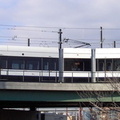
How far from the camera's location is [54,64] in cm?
3609

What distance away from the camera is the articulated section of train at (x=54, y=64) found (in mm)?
34719

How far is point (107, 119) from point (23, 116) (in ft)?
119

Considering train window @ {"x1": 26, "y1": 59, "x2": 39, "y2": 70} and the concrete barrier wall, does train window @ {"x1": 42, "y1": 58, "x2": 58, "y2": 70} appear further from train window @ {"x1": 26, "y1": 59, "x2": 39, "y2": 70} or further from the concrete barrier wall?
the concrete barrier wall

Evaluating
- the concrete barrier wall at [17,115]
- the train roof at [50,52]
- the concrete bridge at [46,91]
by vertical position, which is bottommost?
the concrete barrier wall at [17,115]

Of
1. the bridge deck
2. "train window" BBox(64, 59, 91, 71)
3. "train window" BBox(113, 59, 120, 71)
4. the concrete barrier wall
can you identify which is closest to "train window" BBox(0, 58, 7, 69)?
the bridge deck

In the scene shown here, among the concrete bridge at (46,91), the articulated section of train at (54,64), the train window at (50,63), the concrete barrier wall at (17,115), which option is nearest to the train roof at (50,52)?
the articulated section of train at (54,64)

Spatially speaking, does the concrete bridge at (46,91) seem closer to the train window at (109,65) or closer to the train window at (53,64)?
the train window at (53,64)

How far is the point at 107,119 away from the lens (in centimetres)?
1354

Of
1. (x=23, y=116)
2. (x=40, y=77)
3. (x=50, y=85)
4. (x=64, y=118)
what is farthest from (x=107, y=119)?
(x=64, y=118)

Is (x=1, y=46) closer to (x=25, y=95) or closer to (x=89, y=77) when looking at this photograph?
(x=25, y=95)

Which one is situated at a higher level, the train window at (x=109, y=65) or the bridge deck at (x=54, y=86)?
the train window at (x=109, y=65)

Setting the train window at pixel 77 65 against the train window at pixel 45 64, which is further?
the train window at pixel 77 65

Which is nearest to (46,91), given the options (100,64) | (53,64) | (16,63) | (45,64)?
(45,64)

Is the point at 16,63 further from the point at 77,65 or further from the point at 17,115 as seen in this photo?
the point at 17,115
